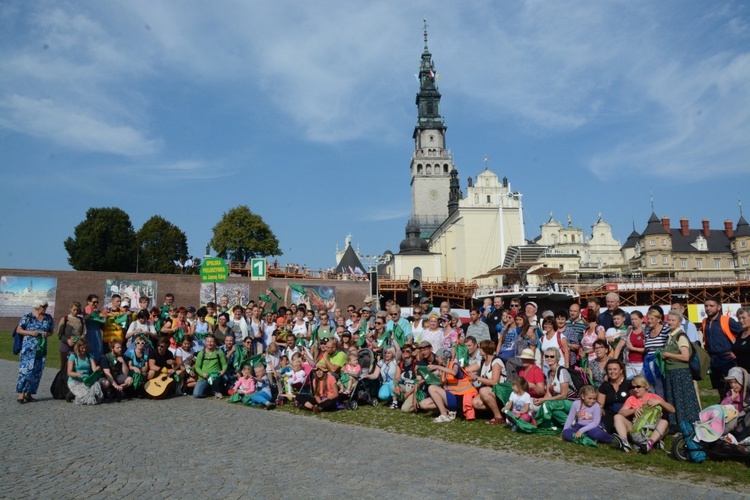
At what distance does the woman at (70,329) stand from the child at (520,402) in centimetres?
819

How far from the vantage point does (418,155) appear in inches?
4190

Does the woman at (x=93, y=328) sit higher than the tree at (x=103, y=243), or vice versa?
the tree at (x=103, y=243)

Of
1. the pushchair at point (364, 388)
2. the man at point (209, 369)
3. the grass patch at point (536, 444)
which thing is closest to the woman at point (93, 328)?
the man at point (209, 369)

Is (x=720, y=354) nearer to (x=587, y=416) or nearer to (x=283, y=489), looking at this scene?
(x=587, y=416)

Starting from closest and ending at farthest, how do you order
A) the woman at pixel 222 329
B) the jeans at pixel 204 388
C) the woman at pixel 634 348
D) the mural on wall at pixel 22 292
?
the woman at pixel 634 348 < the jeans at pixel 204 388 < the woman at pixel 222 329 < the mural on wall at pixel 22 292

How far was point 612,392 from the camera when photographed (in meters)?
7.60

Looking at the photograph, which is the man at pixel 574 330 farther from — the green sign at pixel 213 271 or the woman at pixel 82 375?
the green sign at pixel 213 271

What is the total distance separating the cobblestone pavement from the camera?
17.5 feet

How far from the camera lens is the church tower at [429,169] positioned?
4151 inches

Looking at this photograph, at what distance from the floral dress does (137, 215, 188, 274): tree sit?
51.5 m

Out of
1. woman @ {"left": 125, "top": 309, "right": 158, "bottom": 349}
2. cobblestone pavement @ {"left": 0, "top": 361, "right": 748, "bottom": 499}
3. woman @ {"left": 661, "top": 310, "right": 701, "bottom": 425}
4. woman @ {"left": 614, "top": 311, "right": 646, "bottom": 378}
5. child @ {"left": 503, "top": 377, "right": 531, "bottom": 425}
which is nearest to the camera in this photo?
cobblestone pavement @ {"left": 0, "top": 361, "right": 748, "bottom": 499}

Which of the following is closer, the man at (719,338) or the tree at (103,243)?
the man at (719,338)

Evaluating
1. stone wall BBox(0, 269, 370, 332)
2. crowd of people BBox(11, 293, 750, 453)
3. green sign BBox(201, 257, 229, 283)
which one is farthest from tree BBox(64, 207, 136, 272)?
crowd of people BBox(11, 293, 750, 453)

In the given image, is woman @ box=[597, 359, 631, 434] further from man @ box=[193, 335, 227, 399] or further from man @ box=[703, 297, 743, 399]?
man @ box=[193, 335, 227, 399]
